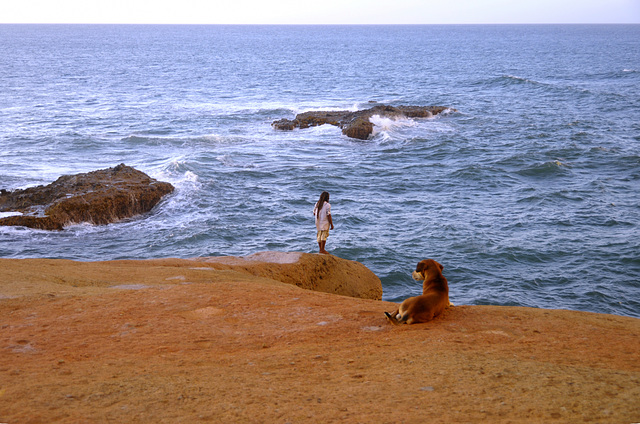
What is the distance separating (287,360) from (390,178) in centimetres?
2044

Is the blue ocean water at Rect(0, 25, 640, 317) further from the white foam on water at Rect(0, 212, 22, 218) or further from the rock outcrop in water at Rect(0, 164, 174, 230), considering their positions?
the white foam on water at Rect(0, 212, 22, 218)

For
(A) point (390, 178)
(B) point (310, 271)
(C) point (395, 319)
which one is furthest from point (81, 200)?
(C) point (395, 319)

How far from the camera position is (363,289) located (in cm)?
1192

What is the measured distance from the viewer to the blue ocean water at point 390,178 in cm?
1634

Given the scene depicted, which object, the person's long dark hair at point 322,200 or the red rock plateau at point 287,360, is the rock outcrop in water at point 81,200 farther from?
the red rock plateau at point 287,360

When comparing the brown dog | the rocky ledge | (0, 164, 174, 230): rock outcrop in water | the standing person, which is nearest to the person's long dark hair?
the standing person

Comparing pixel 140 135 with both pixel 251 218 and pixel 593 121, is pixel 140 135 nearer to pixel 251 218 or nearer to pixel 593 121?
pixel 251 218

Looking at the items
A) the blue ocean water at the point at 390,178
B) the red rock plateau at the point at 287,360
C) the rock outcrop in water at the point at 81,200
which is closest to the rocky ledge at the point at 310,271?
the red rock plateau at the point at 287,360

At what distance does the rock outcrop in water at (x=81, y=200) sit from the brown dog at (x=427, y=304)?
1447 cm

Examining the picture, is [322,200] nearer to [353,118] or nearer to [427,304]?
[427,304]

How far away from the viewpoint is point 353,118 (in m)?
36.3

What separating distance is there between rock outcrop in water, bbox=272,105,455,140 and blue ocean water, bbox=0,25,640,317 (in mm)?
891

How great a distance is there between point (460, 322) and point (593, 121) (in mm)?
34914

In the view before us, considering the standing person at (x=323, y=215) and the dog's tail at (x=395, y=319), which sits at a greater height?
the dog's tail at (x=395, y=319)
